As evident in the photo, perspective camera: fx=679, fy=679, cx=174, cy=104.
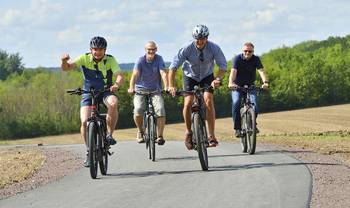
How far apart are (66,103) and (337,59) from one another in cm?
4353

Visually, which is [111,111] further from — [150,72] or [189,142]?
[150,72]

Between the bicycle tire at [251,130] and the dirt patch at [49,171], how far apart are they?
→ 3.20m

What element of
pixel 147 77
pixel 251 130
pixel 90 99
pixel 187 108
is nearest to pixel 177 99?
pixel 147 77

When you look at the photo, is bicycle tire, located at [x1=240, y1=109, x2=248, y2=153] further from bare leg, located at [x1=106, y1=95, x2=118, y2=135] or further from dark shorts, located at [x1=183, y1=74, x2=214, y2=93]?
bare leg, located at [x1=106, y1=95, x2=118, y2=135]

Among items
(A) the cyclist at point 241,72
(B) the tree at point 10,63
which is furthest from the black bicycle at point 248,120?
(B) the tree at point 10,63

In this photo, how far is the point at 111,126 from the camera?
424 inches

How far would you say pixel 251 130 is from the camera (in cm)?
1280

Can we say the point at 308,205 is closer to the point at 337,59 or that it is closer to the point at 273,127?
the point at 273,127

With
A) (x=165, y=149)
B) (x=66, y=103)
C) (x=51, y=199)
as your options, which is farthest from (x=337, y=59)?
(x=51, y=199)

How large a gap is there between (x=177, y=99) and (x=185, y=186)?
245 ft

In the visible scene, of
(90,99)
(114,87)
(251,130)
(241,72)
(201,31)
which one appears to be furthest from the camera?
(241,72)

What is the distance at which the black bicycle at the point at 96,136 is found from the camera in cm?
993

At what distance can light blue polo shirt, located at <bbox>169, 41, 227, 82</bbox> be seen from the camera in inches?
437

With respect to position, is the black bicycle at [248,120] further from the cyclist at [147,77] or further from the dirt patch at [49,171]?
the dirt patch at [49,171]
